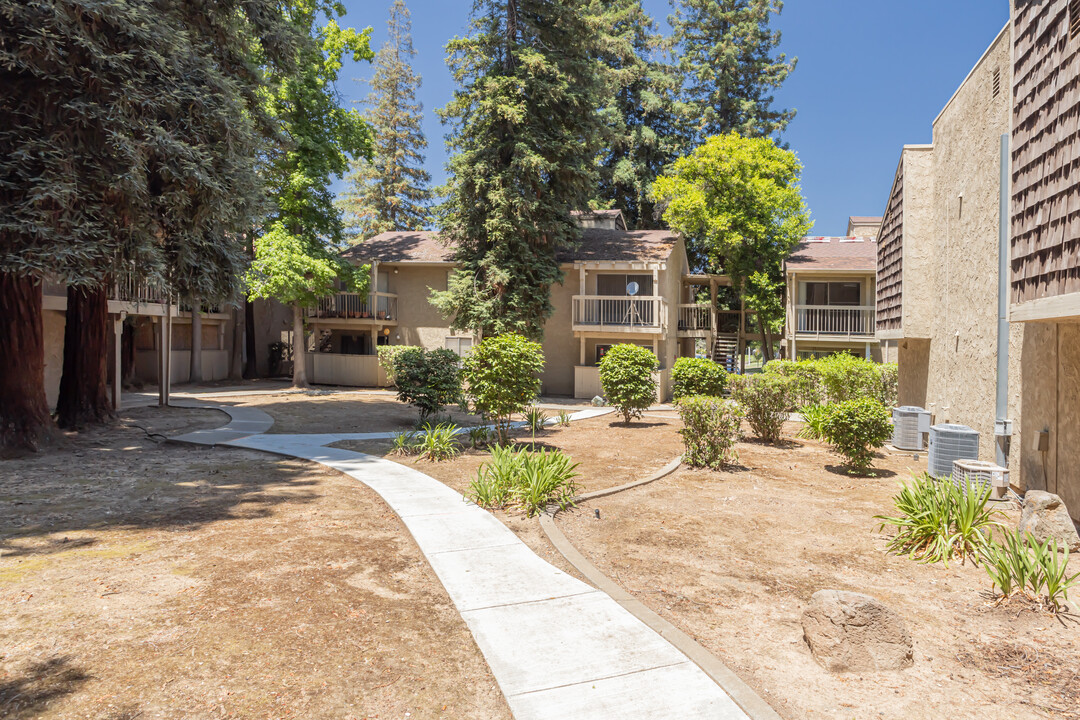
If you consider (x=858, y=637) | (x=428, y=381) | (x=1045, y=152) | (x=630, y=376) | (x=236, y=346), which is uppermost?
(x=1045, y=152)

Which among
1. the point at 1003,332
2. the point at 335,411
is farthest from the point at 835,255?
the point at 335,411

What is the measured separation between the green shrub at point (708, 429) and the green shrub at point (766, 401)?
2.45 metres

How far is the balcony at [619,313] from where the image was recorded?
2419cm

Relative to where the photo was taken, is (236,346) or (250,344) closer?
(236,346)

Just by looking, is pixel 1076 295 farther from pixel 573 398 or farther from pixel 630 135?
pixel 630 135

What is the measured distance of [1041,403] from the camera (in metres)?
8.70

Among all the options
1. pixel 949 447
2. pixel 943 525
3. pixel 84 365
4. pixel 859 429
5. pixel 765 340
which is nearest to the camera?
pixel 943 525

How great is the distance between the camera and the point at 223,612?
4.89 m

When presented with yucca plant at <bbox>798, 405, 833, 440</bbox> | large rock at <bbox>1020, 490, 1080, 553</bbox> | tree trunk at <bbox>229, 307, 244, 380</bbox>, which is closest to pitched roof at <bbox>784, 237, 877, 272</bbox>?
yucca plant at <bbox>798, 405, 833, 440</bbox>

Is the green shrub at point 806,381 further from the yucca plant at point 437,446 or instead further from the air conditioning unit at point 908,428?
the yucca plant at point 437,446

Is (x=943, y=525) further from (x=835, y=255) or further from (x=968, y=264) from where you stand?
(x=835, y=255)

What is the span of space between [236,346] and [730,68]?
32613 millimetres

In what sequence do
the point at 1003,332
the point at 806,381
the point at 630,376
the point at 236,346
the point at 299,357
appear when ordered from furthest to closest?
the point at 236,346
the point at 299,357
the point at 806,381
the point at 630,376
the point at 1003,332

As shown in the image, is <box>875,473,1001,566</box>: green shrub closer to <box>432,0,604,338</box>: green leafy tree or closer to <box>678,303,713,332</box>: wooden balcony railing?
<box>432,0,604,338</box>: green leafy tree
